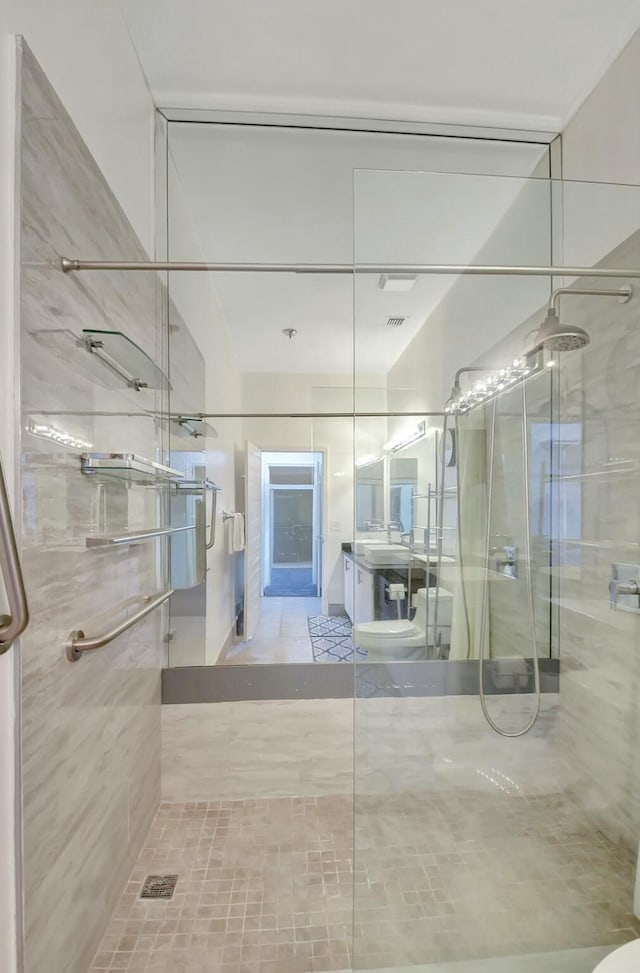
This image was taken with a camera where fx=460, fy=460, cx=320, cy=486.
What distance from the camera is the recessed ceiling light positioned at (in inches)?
57.6

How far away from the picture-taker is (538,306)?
1503 millimetres

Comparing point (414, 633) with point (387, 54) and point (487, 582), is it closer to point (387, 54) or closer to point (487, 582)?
point (487, 582)

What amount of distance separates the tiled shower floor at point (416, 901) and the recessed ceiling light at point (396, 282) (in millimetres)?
1596

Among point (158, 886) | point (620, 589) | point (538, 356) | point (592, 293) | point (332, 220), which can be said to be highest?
point (332, 220)

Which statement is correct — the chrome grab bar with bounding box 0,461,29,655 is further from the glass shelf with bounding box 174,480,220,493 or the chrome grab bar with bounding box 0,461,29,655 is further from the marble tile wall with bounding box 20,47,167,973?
the glass shelf with bounding box 174,480,220,493

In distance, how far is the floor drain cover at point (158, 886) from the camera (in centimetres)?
150

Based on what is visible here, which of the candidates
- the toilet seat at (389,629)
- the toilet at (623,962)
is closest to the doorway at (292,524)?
the toilet seat at (389,629)

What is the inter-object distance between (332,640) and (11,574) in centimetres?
183

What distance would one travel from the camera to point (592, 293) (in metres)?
1.46

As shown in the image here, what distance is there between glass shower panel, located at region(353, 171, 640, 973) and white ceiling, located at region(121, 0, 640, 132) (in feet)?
1.63

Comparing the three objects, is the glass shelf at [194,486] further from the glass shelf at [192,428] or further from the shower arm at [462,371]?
the shower arm at [462,371]

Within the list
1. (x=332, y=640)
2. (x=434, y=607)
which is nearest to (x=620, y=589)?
(x=434, y=607)

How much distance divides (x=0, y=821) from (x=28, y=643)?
32 cm

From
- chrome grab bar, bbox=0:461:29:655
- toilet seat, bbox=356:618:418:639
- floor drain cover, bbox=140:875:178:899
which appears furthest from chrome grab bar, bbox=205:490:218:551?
chrome grab bar, bbox=0:461:29:655
